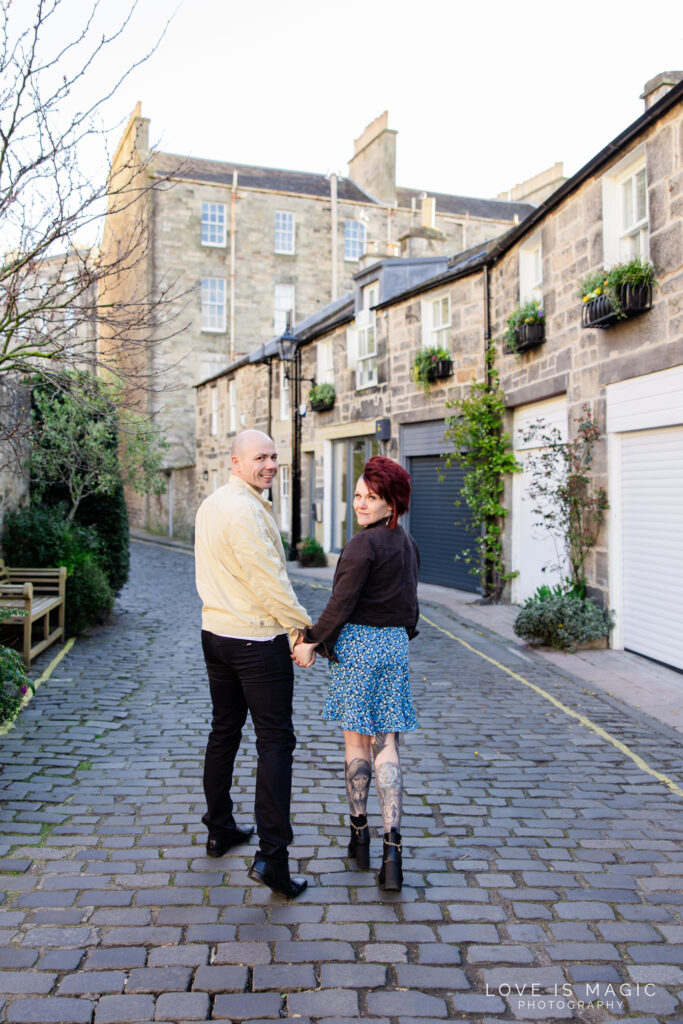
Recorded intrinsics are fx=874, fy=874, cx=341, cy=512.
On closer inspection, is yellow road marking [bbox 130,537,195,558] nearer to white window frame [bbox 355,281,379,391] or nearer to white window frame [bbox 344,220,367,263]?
white window frame [bbox 355,281,379,391]

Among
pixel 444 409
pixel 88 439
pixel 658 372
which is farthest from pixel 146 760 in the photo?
pixel 444 409

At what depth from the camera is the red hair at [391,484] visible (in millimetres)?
3926

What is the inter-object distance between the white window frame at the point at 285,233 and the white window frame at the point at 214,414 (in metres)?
8.78

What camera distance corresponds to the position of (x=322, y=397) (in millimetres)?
19859

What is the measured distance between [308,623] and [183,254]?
32650mm

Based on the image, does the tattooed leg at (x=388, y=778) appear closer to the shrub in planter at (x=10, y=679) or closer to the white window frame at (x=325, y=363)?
the shrub in planter at (x=10, y=679)

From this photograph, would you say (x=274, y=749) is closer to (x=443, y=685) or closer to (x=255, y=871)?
(x=255, y=871)

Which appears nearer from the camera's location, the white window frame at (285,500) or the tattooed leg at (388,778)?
the tattooed leg at (388,778)

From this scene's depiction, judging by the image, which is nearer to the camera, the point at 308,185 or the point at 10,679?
the point at 10,679

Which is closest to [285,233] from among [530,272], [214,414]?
[214,414]

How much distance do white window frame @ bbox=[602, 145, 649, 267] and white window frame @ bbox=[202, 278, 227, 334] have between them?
27003 millimetres

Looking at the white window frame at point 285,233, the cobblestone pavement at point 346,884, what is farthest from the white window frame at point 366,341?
the white window frame at point 285,233

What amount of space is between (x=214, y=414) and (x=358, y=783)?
87.0ft

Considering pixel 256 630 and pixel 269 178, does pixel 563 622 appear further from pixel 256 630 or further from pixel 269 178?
pixel 269 178
